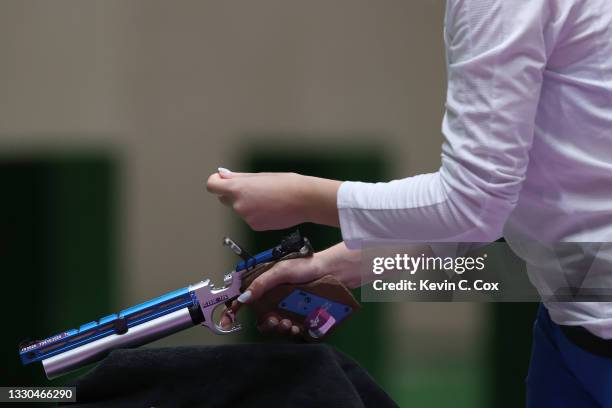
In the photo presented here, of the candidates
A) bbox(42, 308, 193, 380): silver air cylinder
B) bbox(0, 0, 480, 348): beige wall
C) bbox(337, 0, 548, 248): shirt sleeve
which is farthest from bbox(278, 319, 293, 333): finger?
bbox(0, 0, 480, 348): beige wall

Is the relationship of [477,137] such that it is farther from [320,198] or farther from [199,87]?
[199,87]

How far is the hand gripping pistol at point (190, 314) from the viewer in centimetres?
105

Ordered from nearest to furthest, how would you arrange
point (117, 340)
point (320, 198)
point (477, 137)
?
point (477, 137), point (320, 198), point (117, 340)

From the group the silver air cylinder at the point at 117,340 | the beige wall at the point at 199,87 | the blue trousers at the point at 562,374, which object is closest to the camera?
the blue trousers at the point at 562,374

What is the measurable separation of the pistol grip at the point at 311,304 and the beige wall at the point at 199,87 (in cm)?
121

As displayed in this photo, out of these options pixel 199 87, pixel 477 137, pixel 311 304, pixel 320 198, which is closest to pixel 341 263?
pixel 311 304

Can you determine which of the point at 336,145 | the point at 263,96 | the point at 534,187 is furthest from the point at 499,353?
the point at 534,187

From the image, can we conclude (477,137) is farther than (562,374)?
No

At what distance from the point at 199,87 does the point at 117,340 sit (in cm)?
134

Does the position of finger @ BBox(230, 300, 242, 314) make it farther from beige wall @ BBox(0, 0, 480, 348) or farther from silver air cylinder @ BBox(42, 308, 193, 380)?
beige wall @ BBox(0, 0, 480, 348)

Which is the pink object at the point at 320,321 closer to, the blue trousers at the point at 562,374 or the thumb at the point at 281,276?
the thumb at the point at 281,276

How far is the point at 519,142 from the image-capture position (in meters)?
0.79

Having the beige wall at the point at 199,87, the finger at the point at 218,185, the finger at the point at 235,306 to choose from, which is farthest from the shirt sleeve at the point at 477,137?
the beige wall at the point at 199,87

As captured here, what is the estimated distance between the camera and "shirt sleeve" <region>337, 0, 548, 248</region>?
0.76 m
